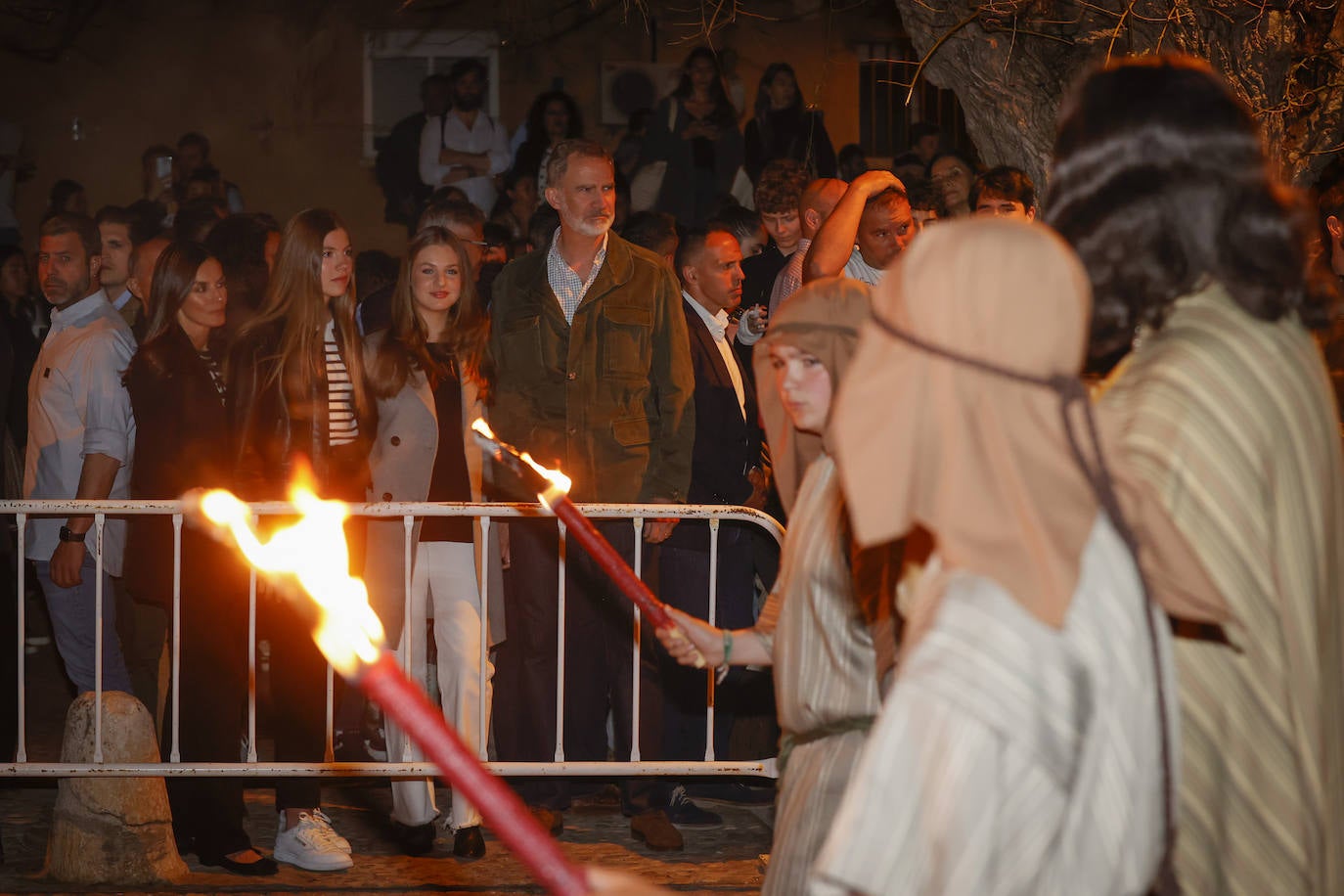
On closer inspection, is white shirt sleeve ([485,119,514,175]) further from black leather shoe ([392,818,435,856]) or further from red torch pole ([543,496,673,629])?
red torch pole ([543,496,673,629])

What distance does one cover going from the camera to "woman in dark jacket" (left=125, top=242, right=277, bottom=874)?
5.80 metres

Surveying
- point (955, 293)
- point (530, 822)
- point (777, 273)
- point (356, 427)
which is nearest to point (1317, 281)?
point (955, 293)

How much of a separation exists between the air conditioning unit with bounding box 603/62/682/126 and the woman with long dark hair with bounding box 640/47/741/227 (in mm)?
1668

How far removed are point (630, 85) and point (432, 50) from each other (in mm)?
1816

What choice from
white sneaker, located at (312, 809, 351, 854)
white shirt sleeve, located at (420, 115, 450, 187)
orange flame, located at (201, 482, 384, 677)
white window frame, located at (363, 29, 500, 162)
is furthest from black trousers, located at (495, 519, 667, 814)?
white window frame, located at (363, 29, 500, 162)

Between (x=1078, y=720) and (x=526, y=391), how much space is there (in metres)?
4.90

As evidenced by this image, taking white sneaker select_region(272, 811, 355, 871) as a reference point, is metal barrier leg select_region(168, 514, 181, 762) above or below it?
above

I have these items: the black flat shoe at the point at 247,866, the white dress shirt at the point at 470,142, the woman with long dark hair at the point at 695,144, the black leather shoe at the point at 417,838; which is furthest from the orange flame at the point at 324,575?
the white dress shirt at the point at 470,142

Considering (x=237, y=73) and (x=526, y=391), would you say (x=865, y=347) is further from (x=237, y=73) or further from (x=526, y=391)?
(x=237, y=73)

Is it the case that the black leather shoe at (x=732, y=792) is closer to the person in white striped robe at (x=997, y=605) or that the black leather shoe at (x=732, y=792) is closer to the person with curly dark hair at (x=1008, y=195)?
the person with curly dark hair at (x=1008, y=195)

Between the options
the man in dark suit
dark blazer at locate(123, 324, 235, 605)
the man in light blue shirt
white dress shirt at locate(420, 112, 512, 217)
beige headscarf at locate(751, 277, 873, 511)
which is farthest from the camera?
white dress shirt at locate(420, 112, 512, 217)

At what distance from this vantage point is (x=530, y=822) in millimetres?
1717

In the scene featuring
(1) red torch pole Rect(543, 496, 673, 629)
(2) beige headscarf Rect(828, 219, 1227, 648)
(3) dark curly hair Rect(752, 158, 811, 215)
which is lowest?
(1) red torch pole Rect(543, 496, 673, 629)

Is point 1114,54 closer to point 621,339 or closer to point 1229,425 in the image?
point 621,339
